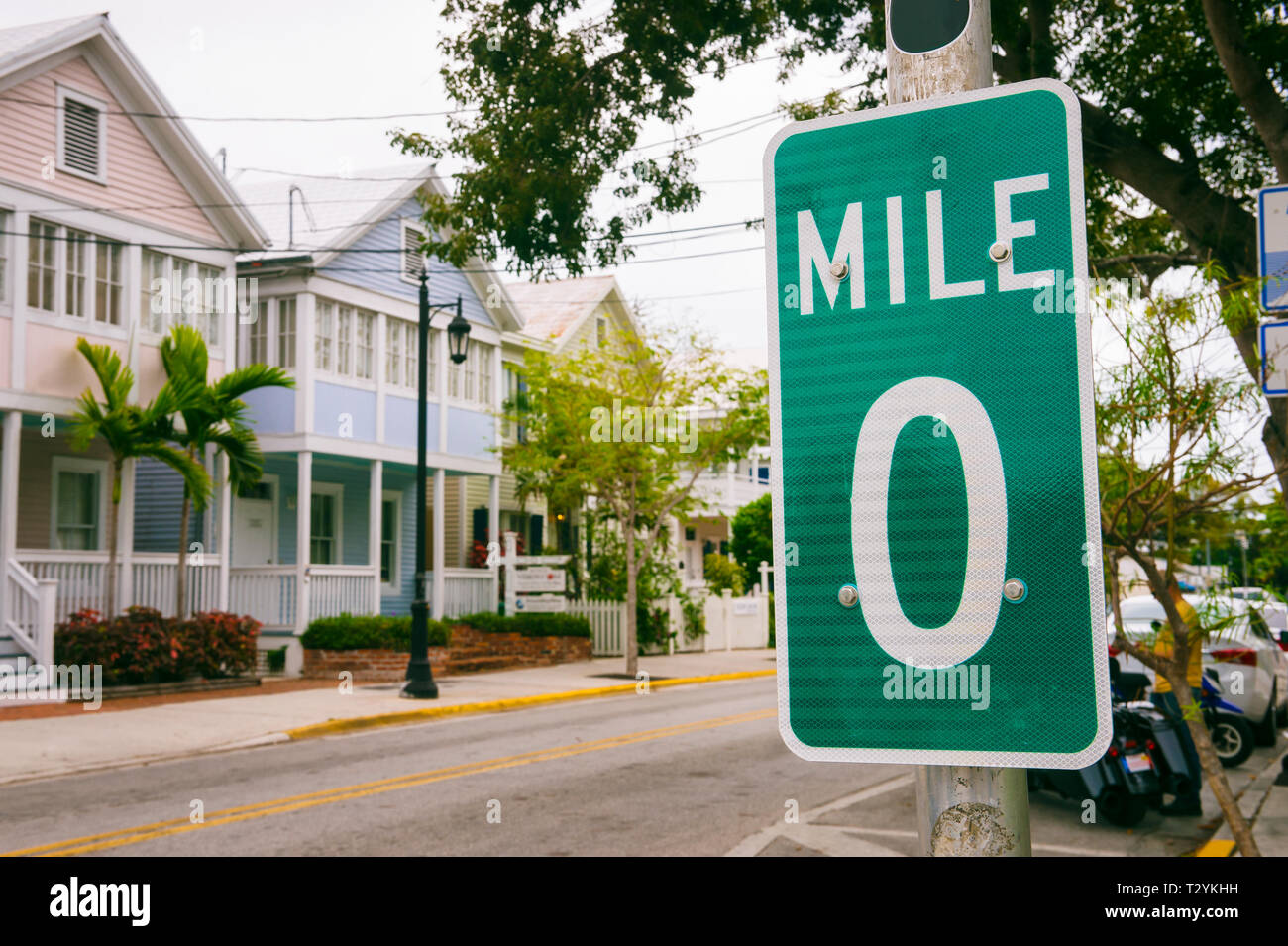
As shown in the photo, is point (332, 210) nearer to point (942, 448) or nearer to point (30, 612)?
point (30, 612)

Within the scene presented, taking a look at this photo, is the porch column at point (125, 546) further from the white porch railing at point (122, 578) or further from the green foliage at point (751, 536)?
the green foliage at point (751, 536)

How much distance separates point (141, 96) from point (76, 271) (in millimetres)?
3491

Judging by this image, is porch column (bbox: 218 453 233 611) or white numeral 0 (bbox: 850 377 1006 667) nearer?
white numeral 0 (bbox: 850 377 1006 667)

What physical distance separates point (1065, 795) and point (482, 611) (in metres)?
17.6

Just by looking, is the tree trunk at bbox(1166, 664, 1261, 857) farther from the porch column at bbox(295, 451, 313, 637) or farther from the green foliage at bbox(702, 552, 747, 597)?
the green foliage at bbox(702, 552, 747, 597)

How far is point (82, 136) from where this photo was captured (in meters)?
18.8

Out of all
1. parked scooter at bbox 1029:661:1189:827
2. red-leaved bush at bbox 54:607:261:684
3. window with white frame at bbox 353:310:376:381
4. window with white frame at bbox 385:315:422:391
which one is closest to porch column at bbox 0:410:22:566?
red-leaved bush at bbox 54:607:261:684

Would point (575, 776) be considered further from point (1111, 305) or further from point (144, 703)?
point (144, 703)

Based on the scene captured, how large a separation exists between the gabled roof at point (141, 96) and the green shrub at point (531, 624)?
887 centimetres

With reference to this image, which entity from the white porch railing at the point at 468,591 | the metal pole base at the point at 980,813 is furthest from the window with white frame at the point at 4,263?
the metal pole base at the point at 980,813

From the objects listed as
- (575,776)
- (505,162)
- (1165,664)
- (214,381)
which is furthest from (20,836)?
(214,381)

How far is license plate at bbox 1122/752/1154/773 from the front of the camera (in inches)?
354

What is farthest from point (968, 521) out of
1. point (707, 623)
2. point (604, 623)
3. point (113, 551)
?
point (707, 623)
